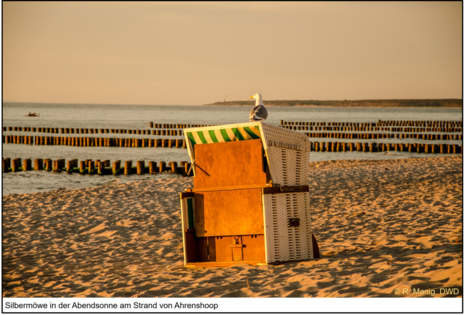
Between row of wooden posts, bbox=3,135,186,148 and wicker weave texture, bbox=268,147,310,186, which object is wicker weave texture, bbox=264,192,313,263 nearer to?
wicker weave texture, bbox=268,147,310,186

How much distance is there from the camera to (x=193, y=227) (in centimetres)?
671

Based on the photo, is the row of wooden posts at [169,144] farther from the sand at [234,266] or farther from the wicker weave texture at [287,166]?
the wicker weave texture at [287,166]

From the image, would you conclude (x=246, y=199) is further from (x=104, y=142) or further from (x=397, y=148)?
(x=104, y=142)

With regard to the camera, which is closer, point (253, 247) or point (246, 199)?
point (246, 199)

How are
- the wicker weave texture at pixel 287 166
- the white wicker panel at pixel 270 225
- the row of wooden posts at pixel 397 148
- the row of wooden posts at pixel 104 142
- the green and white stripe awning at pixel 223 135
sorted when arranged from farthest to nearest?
the row of wooden posts at pixel 104 142
the row of wooden posts at pixel 397 148
the green and white stripe awning at pixel 223 135
the wicker weave texture at pixel 287 166
the white wicker panel at pixel 270 225

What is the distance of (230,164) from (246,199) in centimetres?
53

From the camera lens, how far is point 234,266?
20.8 feet

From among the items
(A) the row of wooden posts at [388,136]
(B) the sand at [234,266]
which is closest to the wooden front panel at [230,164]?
A: (B) the sand at [234,266]

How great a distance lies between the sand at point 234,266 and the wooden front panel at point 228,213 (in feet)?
1.78

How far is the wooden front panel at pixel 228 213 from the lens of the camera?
632cm

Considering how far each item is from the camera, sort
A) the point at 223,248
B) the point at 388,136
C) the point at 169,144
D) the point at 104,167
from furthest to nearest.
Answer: the point at 388,136, the point at 169,144, the point at 104,167, the point at 223,248

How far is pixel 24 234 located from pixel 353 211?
22.2 ft

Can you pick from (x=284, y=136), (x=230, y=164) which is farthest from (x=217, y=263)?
(x=284, y=136)
